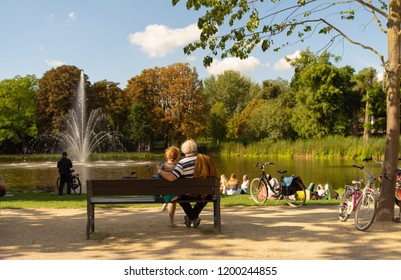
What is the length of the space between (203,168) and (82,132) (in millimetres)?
43540

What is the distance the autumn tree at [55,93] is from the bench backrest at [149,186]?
5276cm

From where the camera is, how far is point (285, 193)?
13.3 meters

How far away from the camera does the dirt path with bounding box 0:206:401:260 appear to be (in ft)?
21.7

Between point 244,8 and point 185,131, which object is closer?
point 244,8

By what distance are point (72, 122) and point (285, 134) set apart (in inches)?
970

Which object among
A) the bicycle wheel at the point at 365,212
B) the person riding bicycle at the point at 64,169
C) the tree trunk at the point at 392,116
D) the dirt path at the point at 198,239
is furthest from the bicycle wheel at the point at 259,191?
the person riding bicycle at the point at 64,169

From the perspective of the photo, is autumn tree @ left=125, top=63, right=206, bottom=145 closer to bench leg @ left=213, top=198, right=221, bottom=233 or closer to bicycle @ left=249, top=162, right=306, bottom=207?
bicycle @ left=249, top=162, right=306, bottom=207

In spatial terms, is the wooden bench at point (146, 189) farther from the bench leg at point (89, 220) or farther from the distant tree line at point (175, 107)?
the distant tree line at point (175, 107)

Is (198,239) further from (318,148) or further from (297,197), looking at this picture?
(318,148)

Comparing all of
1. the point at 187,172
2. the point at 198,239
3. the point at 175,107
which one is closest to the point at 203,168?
the point at 187,172

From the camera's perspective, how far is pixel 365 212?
8.30 m

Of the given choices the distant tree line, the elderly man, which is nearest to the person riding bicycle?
the elderly man

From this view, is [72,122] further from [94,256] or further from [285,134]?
[94,256]
